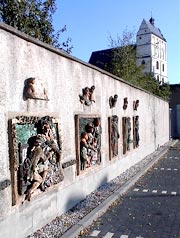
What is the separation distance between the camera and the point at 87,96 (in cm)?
793

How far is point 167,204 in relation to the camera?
7496 millimetres

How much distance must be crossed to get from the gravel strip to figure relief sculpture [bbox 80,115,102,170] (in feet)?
2.28

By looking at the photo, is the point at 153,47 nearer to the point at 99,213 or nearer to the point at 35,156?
the point at 99,213

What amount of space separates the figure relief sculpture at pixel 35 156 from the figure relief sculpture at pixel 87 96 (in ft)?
5.43

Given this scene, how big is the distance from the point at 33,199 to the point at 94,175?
10.3ft

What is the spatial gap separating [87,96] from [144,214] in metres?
2.85

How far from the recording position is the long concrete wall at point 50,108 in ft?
15.8

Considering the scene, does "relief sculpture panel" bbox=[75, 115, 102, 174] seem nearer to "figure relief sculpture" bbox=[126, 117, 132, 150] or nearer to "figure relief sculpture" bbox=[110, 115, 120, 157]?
"figure relief sculpture" bbox=[110, 115, 120, 157]

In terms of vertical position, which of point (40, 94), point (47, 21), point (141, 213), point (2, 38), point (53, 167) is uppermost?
point (47, 21)

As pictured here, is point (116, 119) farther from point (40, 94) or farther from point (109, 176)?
point (40, 94)

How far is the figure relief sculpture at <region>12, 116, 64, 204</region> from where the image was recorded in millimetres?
5055

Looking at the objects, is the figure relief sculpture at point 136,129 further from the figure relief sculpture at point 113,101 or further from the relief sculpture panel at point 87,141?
the relief sculpture panel at point 87,141

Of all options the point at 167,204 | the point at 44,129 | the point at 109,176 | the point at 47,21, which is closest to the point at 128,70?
the point at 47,21

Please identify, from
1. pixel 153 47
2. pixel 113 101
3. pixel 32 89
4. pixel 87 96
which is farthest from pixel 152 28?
pixel 32 89
